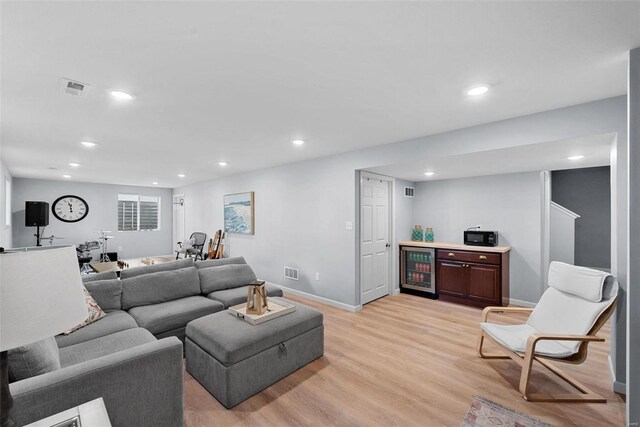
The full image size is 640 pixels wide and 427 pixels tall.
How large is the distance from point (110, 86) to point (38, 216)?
6.42 meters

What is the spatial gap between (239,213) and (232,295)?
3024 millimetres

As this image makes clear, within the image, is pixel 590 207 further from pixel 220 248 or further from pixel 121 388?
pixel 121 388

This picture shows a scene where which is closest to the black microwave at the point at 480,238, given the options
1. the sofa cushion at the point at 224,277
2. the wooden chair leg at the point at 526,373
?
the wooden chair leg at the point at 526,373

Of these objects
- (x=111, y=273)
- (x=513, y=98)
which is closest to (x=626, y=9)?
(x=513, y=98)

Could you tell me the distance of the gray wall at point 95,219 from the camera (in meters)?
6.95

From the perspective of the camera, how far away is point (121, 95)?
2.26 metres

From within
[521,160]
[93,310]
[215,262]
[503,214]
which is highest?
[521,160]

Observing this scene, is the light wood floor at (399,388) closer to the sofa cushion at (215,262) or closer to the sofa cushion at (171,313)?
the sofa cushion at (171,313)

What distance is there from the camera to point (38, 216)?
20.9ft

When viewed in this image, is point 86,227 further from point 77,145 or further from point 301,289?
point 301,289

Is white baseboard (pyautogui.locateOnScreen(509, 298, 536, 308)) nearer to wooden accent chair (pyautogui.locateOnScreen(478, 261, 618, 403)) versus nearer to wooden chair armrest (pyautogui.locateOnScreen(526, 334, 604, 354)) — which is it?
wooden accent chair (pyautogui.locateOnScreen(478, 261, 618, 403))

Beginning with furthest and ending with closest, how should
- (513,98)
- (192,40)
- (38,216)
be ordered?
(38,216), (513,98), (192,40)

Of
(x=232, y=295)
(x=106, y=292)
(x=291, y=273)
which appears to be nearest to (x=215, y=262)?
(x=232, y=295)

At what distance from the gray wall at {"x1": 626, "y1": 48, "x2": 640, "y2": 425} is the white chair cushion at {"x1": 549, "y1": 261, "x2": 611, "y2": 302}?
0.74m
